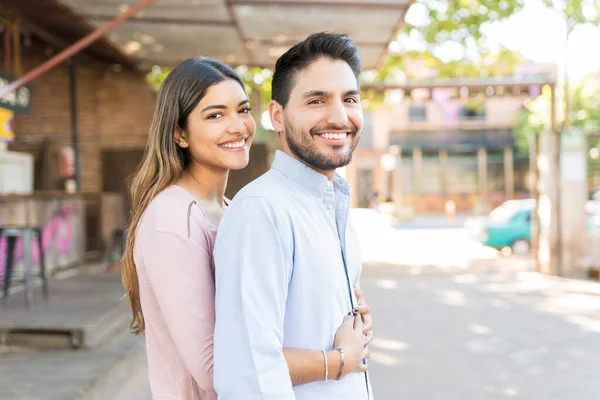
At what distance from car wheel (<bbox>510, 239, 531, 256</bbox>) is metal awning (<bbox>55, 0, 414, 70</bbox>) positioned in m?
7.33

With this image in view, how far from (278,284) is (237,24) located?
7060 mm

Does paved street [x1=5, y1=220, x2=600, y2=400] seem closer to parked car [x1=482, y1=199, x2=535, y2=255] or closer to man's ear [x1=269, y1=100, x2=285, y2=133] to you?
man's ear [x1=269, y1=100, x2=285, y2=133]

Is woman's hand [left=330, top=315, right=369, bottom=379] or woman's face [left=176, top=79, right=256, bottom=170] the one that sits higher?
woman's face [left=176, top=79, right=256, bottom=170]

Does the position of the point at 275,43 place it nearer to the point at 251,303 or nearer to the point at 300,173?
the point at 300,173

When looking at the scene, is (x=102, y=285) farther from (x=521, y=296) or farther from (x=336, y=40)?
(x=336, y=40)

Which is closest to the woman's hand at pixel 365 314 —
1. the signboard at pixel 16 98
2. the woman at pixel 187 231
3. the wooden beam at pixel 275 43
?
the woman at pixel 187 231

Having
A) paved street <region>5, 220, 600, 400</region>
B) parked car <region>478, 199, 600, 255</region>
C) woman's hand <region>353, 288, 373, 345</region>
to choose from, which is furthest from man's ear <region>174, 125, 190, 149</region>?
parked car <region>478, 199, 600, 255</region>

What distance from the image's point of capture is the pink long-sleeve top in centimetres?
162

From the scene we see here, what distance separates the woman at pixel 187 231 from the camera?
5.33 feet

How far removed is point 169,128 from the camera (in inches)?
76.4

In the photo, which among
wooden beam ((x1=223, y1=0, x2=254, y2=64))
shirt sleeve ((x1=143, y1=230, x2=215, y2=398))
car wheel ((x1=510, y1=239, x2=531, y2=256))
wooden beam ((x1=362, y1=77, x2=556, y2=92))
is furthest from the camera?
car wheel ((x1=510, y1=239, x2=531, y2=256))

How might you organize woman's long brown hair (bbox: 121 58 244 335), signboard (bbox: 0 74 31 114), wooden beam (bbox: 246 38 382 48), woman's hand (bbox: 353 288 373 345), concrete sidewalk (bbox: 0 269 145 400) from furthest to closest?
wooden beam (bbox: 246 38 382 48)
signboard (bbox: 0 74 31 114)
concrete sidewalk (bbox: 0 269 145 400)
woman's long brown hair (bbox: 121 58 244 335)
woman's hand (bbox: 353 288 373 345)

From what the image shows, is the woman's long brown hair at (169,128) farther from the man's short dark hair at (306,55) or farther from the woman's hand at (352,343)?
the woman's hand at (352,343)

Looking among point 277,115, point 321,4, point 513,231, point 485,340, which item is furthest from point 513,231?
point 277,115
